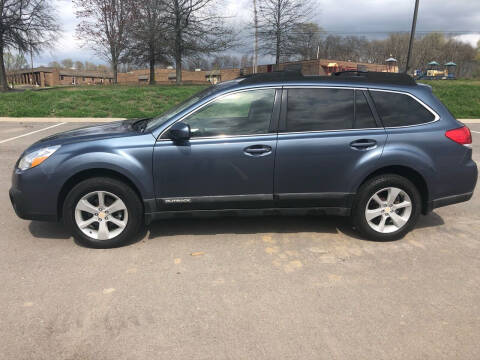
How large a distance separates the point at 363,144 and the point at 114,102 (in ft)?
55.0

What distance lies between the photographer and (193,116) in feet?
12.7

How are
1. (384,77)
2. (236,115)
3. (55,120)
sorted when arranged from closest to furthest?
1. (236,115)
2. (384,77)
3. (55,120)

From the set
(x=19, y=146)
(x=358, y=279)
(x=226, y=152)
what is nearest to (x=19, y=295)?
(x=226, y=152)

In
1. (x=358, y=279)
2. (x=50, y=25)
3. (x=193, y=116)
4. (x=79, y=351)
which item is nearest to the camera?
(x=79, y=351)

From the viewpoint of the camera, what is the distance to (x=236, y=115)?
3916 millimetres

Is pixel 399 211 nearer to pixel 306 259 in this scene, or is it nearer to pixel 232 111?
pixel 306 259

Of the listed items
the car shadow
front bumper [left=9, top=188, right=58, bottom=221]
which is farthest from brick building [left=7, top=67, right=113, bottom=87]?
front bumper [left=9, top=188, right=58, bottom=221]

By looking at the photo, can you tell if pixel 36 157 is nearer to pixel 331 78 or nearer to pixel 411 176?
pixel 331 78

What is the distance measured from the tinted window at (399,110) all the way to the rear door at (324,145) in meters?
0.12

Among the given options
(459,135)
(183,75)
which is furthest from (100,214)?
(183,75)

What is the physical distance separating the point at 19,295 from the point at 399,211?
12.1 feet

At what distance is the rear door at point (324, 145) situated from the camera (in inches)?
151

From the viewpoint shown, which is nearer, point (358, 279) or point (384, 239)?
point (358, 279)

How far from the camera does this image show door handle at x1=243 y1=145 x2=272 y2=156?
3.78 metres
